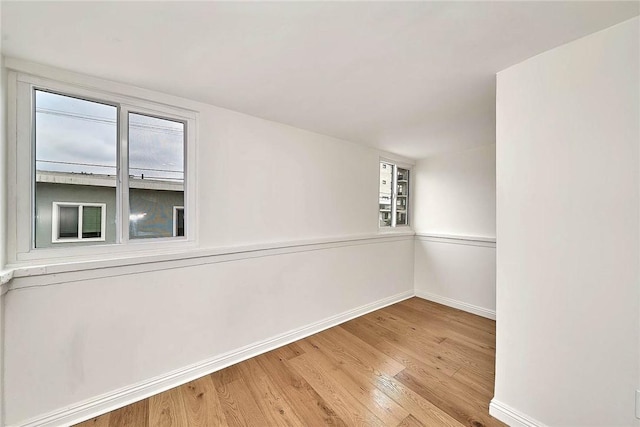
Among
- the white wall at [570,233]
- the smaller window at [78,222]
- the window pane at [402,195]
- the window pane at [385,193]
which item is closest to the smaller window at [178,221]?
the smaller window at [78,222]

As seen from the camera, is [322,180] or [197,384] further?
[322,180]

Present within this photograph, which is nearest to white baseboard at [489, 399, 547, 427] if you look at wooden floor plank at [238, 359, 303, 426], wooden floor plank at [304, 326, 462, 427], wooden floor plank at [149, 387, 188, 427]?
wooden floor plank at [304, 326, 462, 427]

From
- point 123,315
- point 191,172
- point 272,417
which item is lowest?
point 272,417

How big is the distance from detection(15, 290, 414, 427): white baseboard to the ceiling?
6.85ft

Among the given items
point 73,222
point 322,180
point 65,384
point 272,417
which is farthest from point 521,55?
point 65,384

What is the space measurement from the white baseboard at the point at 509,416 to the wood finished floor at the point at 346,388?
44mm

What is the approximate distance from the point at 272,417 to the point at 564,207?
211cm

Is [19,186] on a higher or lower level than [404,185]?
lower

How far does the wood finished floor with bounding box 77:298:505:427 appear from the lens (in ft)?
4.99

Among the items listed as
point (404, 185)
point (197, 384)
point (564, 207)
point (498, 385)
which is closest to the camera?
point (564, 207)

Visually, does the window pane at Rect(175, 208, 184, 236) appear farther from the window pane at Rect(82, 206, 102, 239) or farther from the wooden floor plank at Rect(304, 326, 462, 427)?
the wooden floor plank at Rect(304, 326, 462, 427)

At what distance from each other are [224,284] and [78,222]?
1.06 m

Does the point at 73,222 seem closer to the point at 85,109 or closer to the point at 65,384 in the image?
the point at 85,109

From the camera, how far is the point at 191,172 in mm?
1923
